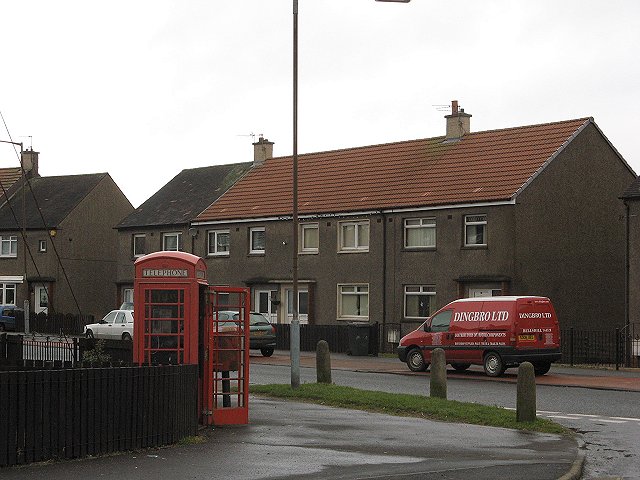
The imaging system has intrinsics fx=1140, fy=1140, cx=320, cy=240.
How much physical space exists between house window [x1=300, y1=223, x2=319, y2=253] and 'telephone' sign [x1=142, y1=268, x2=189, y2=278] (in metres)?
31.5

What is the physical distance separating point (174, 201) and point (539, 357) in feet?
103

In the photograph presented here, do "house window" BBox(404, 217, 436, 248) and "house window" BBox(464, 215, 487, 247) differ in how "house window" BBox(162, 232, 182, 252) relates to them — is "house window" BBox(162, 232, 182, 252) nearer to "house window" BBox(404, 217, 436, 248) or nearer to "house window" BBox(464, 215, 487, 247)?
"house window" BBox(404, 217, 436, 248)

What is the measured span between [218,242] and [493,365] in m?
24.1

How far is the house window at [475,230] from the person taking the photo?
138 feet

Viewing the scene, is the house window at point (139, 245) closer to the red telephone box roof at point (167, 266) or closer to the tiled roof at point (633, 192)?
the tiled roof at point (633, 192)

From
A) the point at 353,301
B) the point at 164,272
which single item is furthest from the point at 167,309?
the point at 353,301

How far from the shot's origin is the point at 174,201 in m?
58.4

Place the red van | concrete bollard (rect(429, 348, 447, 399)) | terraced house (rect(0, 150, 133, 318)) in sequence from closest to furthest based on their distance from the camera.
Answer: concrete bollard (rect(429, 348, 447, 399)) < the red van < terraced house (rect(0, 150, 133, 318))

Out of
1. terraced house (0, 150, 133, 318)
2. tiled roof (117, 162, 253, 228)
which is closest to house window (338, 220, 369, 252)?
tiled roof (117, 162, 253, 228)

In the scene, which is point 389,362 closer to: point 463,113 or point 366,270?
point 366,270

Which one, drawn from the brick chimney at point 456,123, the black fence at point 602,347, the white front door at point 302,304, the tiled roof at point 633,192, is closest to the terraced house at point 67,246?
the white front door at point 302,304

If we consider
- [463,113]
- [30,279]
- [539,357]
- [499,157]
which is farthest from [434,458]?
[30,279]

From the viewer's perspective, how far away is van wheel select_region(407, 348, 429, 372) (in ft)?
106

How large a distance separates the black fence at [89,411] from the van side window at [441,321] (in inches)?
680
